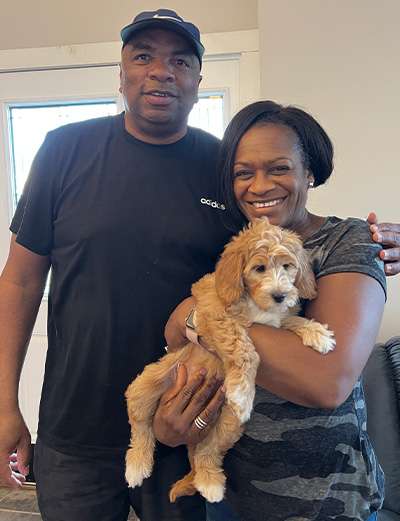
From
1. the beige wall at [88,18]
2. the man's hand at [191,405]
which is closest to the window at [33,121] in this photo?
the beige wall at [88,18]

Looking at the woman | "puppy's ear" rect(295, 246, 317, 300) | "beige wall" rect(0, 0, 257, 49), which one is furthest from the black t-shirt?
"beige wall" rect(0, 0, 257, 49)

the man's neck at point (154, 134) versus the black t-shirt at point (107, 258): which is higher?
the man's neck at point (154, 134)

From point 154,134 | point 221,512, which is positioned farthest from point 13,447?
point 154,134

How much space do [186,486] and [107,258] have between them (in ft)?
2.35

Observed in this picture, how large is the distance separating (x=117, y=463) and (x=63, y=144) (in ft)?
3.37

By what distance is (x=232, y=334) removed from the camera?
127cm

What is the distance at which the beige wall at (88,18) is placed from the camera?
297cm

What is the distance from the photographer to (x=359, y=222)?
1276mm

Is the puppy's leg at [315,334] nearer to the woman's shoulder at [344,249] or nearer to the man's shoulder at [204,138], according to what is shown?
the woman's shoulder at [344,249]

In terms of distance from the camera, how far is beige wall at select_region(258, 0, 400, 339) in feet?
8.47

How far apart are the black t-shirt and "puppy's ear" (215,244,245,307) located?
219 millimetres

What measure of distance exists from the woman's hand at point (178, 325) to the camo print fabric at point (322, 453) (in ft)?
0.90

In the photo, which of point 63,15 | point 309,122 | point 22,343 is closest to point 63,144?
point 22,343

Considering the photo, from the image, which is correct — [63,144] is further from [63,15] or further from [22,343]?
[63,15]
